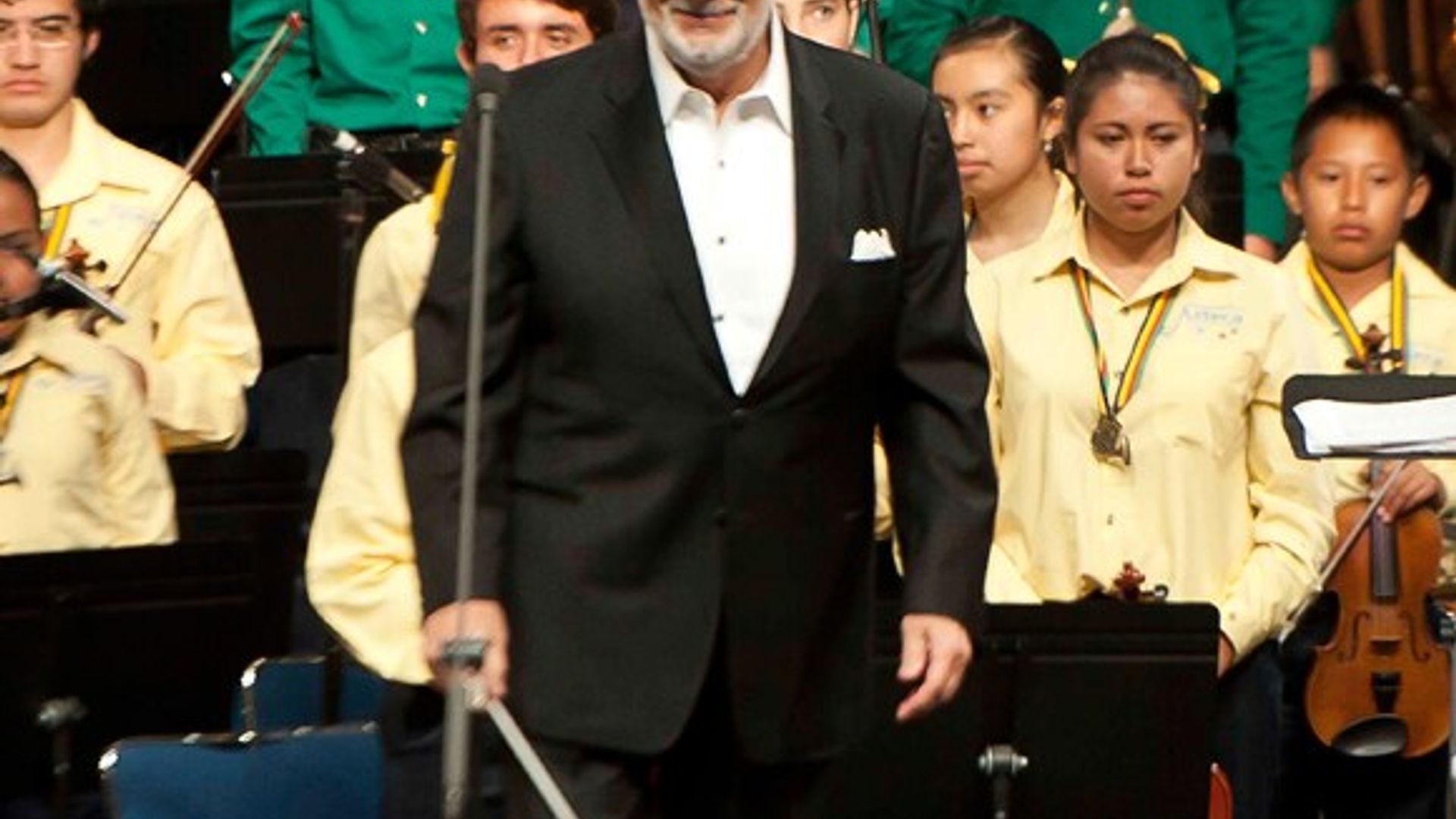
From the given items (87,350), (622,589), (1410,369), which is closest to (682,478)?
(622,589)

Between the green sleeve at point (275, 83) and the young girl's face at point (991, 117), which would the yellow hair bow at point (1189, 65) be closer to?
the young girl's face at point (991, 117)

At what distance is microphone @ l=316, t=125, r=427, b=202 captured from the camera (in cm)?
742

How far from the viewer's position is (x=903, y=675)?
4.93 meters

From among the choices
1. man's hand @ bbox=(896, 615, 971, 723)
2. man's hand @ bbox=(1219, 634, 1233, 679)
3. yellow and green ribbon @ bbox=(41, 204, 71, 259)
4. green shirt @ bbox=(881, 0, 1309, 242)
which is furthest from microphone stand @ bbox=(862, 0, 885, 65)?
man's hand @ bbox=(896, 615, 971, 723)

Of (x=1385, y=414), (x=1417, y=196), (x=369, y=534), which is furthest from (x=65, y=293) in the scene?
(x=1385, y=414)

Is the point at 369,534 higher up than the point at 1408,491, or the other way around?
the point at 1408,491

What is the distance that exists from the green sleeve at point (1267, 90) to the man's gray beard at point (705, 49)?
3.92 meters

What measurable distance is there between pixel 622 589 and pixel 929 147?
0.74 m

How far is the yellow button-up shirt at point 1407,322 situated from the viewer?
7426mm

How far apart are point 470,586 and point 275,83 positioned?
4.25 meters

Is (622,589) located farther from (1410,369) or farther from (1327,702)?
(1410,369)

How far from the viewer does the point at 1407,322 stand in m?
7.68

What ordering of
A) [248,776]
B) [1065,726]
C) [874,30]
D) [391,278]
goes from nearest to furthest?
[248,776]
[1065,726]
[391,278]
[874,30]

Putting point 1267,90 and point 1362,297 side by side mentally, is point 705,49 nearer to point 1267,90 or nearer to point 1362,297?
point 1362,297
